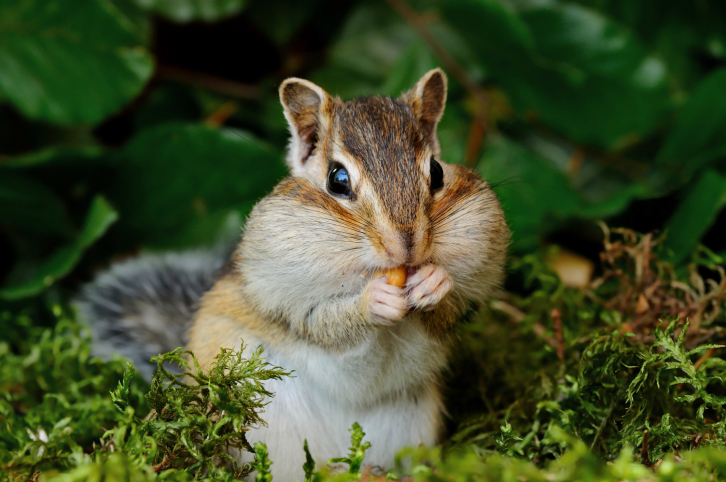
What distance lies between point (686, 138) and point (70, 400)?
2.32m

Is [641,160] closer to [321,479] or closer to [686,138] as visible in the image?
[686,138]

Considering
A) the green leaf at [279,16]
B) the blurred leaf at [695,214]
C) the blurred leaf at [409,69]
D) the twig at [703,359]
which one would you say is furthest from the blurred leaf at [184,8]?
the twig at [703,359]

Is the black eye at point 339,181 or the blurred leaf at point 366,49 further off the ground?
the blurred leaf at point 366,49

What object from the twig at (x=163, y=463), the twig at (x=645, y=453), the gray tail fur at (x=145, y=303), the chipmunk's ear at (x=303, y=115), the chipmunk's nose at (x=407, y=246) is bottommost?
the gray tail fur at (x=145, y=303)

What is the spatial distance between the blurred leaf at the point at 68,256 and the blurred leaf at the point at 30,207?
120 mm

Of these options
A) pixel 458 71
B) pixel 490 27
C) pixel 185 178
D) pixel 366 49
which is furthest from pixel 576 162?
pixel 185 178

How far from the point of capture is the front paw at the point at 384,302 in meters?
1.27

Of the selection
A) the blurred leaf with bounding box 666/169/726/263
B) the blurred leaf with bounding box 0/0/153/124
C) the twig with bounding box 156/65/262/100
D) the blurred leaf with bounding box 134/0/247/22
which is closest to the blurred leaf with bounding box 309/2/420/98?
the twig with bounding box 156/65/262/100

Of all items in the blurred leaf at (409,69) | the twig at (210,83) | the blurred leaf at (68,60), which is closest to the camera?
the blurred leaf at (68,60)

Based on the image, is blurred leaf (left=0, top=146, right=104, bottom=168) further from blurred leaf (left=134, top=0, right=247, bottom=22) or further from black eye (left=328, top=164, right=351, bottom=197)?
black eye (left=328, top=164, right=351, bottom=197)

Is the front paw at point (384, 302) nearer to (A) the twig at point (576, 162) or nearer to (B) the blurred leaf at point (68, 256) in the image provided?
(B) the blurred leaf at point (68, 256)

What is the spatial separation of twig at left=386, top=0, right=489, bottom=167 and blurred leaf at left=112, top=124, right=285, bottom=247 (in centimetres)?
84

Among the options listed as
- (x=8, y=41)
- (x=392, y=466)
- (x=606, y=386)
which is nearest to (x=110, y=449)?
(x=392, y=466)

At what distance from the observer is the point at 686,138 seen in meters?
2.36
